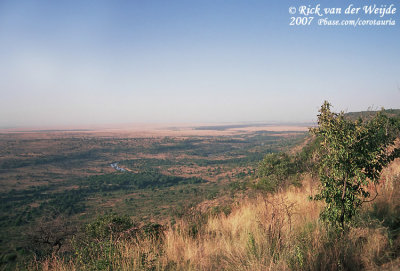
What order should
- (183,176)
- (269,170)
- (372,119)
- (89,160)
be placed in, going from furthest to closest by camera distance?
(89,160) < (183,176) < (269,170) < (372,119)

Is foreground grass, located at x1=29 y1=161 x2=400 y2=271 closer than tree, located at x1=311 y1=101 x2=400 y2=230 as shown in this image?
Yes

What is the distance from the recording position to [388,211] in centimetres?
467

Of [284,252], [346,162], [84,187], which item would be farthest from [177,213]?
[84,187]

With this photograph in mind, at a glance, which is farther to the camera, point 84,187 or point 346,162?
point 84,187

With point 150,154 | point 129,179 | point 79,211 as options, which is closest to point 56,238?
point 79,211

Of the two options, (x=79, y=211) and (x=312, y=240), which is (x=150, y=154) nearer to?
(x=79, y=211)

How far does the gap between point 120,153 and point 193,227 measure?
112902 mm

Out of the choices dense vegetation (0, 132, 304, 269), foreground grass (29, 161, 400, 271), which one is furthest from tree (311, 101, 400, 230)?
dense vegetation (0, 132, 304, 269)

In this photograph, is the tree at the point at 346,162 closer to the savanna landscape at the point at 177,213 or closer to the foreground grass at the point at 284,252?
the savanna landscape at the point at 177,213

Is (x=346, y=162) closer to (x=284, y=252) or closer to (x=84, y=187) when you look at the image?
(x=284, y=252)

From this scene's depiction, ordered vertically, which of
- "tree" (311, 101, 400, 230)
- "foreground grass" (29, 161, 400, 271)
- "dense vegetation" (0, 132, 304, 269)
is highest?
"tree" (311, 101, 400, 230)

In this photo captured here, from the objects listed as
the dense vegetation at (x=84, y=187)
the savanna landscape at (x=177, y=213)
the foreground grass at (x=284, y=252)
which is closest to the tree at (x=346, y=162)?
the savanna landscape at (x=177, y=213)

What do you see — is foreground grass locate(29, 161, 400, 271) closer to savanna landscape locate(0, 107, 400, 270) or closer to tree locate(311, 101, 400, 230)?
savanna landscape locate(0, 107, 400, 270)

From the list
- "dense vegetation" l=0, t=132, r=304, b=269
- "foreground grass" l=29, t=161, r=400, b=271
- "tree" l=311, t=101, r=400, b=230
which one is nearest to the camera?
"foreground grass" l=29, t=161, r=400, b=271
